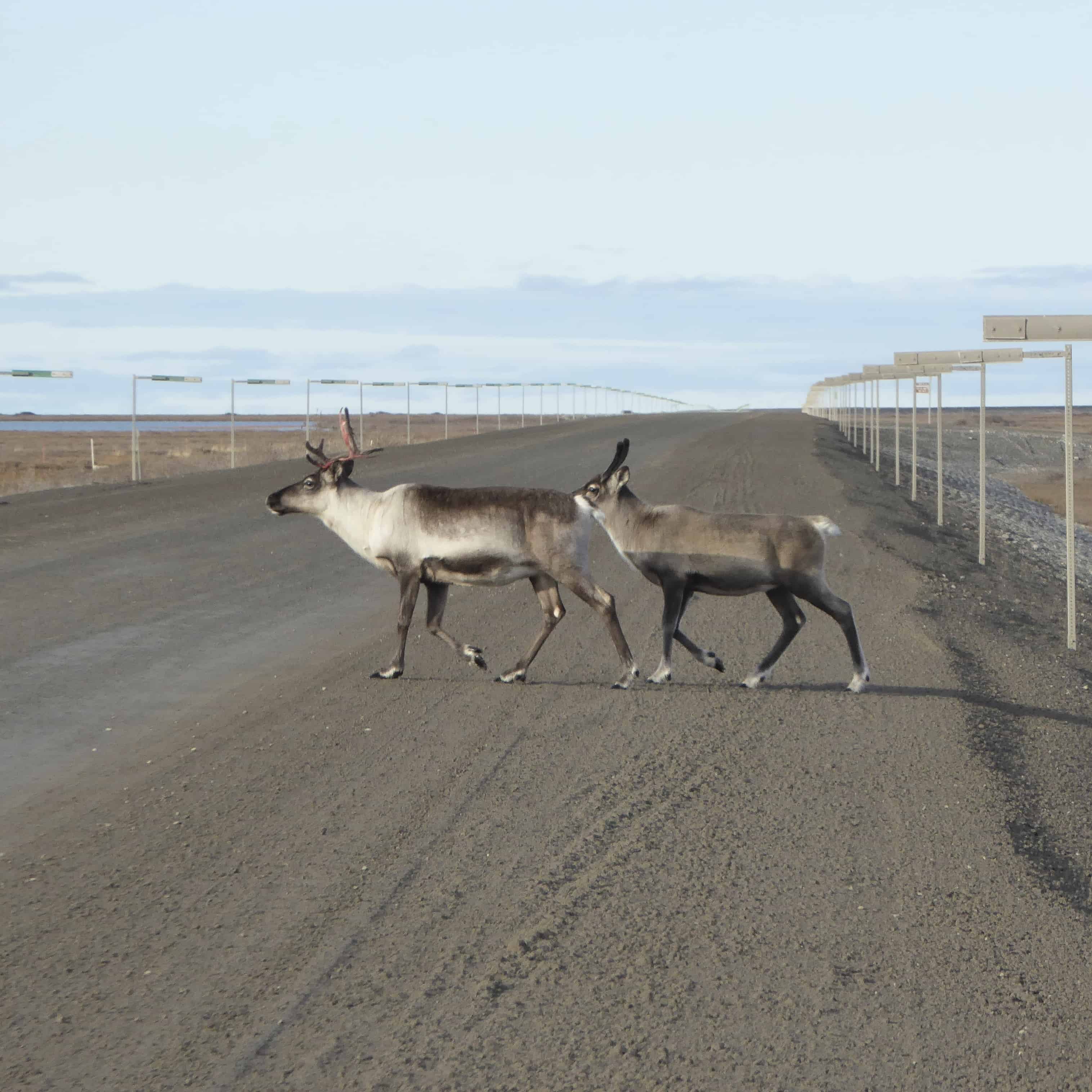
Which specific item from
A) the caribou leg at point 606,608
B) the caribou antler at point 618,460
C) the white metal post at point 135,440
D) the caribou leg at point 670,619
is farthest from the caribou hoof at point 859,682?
the white metal post at point 135,440

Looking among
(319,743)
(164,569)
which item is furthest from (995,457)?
(319,743)

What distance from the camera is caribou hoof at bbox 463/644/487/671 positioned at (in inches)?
428

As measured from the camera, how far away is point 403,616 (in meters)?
11.1

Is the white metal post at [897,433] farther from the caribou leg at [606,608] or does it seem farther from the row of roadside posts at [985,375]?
the caribou leg at [606,608]

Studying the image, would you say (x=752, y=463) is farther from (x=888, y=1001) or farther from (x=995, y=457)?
(x=995, y=457)

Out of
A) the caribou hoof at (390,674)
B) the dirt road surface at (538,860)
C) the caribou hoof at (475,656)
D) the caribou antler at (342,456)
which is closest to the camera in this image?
the dirt road surface at (538,860)

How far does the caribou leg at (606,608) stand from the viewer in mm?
10508

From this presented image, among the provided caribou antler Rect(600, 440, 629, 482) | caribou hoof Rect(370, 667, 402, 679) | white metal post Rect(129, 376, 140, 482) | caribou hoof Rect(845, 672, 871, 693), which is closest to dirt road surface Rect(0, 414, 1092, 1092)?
caribou hoof Rect(845, 672, 871, 693)

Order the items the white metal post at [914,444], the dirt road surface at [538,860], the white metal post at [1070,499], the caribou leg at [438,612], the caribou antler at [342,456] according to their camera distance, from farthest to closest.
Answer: the white metal post at [914,444]
the white metal post at [1070,499]
the caribou antler at [342,456]
the caribou leg at [438,612]
the dirt road surface at [538,860]

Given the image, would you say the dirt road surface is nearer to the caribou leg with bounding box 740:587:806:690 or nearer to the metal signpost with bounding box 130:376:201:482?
the caribou leg with bounding box 740:587:806:690

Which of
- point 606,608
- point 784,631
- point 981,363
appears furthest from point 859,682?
point 981,363

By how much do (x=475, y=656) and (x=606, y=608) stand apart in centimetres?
115

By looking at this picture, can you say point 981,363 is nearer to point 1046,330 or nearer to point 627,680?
point 1046,330

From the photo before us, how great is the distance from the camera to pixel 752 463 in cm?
3475
